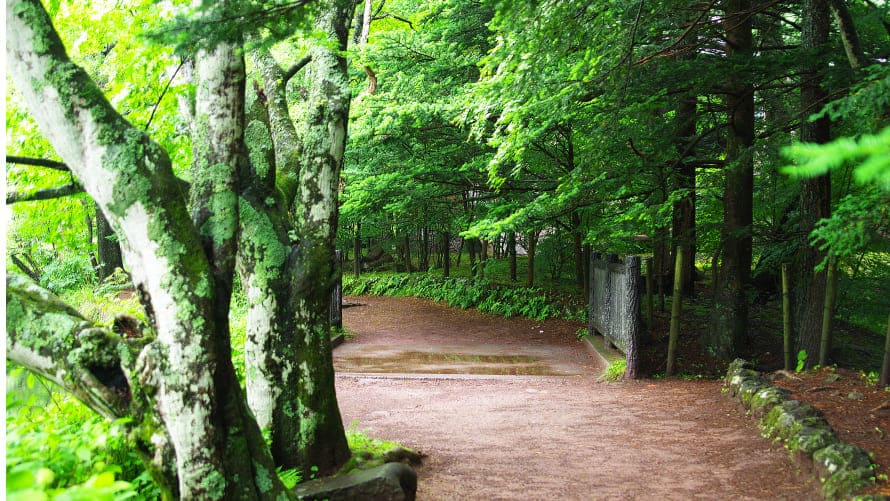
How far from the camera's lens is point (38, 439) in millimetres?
2893

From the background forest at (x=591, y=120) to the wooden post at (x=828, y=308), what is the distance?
231 millimetres

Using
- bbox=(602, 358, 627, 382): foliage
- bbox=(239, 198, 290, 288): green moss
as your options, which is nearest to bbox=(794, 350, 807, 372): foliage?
bbox=(602, 358, 627, 382): foliage

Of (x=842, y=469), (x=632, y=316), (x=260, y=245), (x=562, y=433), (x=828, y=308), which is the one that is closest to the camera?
(x=842, y=469)

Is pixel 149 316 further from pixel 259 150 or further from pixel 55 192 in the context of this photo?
pixel 259 150

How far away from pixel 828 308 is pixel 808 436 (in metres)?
3.01

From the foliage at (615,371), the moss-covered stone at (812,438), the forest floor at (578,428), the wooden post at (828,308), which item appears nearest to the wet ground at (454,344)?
the forest floor at (578,428)

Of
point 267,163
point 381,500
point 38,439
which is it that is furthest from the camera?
point 267,163

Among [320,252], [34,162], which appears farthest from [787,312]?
[34,162]

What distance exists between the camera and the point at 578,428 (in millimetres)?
6949

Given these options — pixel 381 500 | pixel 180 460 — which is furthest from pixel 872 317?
pixel 180 460

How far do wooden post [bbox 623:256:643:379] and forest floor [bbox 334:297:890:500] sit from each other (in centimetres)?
36

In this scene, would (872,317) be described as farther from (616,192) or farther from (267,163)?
(267,163)

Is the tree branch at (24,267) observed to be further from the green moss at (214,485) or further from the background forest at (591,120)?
the green moss at (214,485)

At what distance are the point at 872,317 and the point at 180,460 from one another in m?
12.4
